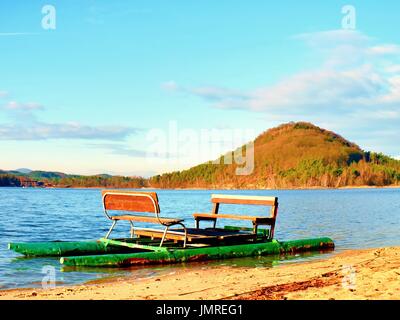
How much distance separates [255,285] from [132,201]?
19.2 ft

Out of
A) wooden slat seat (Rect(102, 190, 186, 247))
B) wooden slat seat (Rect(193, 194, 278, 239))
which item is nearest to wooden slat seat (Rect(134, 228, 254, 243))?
wooden slat seat (Rect(102, 190, 186, 247))

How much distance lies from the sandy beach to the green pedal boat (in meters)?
1.40

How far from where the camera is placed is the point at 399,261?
1321 centimetres

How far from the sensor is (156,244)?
15914 millimetres

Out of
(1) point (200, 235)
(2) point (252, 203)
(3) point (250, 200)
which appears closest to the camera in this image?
(1) point (200, 235)

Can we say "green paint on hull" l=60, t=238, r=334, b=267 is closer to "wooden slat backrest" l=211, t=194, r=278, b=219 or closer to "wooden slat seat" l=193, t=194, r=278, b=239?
"wooden slat seat" l=193, t=194, r=278, b=239

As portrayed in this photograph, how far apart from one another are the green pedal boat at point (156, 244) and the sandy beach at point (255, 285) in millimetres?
1401
